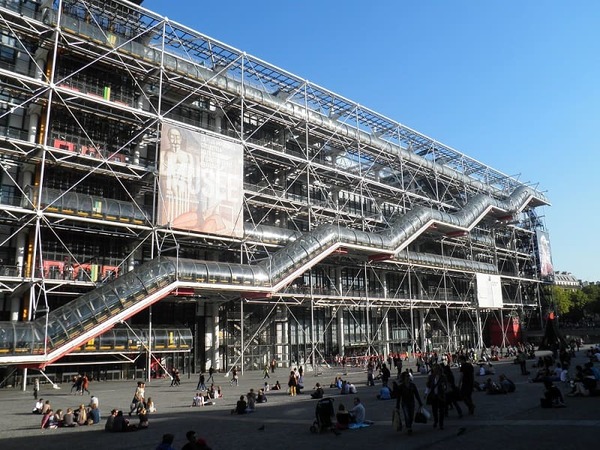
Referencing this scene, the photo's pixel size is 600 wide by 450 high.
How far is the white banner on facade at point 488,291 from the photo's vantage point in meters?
47.1

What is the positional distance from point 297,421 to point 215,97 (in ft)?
75.6

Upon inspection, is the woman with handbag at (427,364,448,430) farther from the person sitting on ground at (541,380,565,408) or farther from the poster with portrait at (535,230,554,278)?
the poster with portrait at (535,230,554,278)

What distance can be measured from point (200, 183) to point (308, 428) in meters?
19.6

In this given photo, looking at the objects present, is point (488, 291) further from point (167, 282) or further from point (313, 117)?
point (167, 282)

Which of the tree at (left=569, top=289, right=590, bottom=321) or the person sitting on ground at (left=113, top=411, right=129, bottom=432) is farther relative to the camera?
the tree at (left=569, top=289, right=590, bottom=321)

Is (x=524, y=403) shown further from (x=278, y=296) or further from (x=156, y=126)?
(x=156, y=126)

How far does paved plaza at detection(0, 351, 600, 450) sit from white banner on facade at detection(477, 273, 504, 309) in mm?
29542

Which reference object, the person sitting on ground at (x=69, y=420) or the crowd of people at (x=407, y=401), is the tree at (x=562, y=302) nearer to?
the crowd of people at (x=407, y=401)

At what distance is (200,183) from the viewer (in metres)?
29.2

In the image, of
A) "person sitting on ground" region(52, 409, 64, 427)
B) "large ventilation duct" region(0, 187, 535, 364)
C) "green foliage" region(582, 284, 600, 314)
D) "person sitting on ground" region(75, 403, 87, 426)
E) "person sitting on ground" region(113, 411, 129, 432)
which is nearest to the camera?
"person sitting on ground" region(113, 411, 129, 432)

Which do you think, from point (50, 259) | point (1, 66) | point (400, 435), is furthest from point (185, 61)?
point (400, 435)

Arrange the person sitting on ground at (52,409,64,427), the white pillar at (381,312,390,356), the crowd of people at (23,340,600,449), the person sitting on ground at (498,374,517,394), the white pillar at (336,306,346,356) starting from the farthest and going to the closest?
the white pillar at (381,312,390,356)
the white pillar at (336,306,346,356)
the person sitting on ground at (498,374,517,394)
the person sitting on ground at (52,409,64,427)
the crowd of people at (23,340,600,449)

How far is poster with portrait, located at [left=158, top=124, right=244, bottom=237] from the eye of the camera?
27516 millimetres

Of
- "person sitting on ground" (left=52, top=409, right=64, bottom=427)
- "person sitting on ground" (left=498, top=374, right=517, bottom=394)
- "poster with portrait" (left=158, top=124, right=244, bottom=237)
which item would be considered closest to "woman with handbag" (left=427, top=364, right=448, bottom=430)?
"person sitting on ground" (left=498, top=374, right=517, bottom=394)
